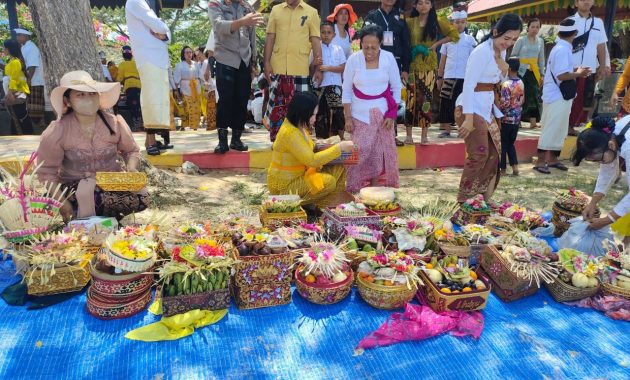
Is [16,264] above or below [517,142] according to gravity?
below

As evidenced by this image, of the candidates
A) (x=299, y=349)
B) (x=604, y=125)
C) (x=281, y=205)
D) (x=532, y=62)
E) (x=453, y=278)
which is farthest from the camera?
(x=532, y=62)

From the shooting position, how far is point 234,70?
194 inches

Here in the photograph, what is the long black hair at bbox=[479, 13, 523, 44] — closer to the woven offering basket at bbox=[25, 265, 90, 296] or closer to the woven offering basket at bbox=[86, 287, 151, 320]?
the woven offering basket at bbox=[86, 287, 151, 320]

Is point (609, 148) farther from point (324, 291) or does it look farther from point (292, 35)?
point (292, 35)

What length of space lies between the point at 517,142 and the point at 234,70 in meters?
4.56

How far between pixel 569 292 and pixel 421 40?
4.04m

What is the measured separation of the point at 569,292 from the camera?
248 cm

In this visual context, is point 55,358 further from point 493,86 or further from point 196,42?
point 196,42

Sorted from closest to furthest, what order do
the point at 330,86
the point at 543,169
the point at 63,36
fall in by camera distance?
the point at 63,36 < the point at 330,86 < the point at 543,169

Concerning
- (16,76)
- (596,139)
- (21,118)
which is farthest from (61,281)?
(21,118)

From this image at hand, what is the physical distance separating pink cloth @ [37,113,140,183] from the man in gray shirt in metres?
1.92

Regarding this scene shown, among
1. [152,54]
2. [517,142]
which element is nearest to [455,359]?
[152,54]

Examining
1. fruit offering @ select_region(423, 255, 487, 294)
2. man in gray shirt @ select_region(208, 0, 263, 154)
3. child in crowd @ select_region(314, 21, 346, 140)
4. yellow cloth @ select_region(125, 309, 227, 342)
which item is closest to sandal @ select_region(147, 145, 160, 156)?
man in gray shirt @ select_region(208, 0, 263, 154)

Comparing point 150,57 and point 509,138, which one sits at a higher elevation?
point 150,57
